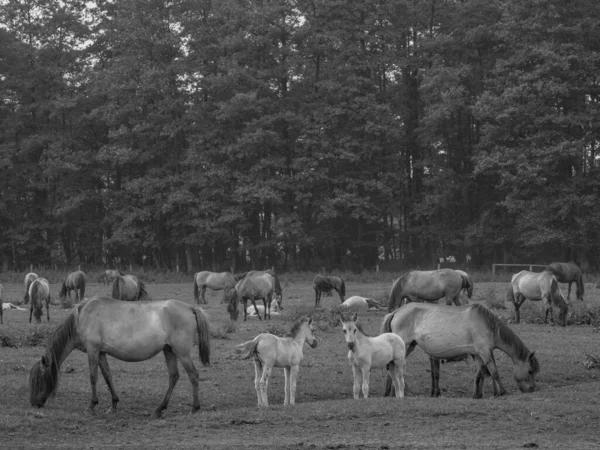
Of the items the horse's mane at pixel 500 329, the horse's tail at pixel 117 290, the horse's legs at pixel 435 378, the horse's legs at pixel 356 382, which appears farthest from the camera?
the horse's tail at pixel 117 290

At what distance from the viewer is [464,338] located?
16.6 meters

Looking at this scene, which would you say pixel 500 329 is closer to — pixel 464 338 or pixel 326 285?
pixel 464 338

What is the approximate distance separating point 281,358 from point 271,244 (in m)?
41.0

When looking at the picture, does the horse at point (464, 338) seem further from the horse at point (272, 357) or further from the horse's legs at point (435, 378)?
the horse at point (272, 357)

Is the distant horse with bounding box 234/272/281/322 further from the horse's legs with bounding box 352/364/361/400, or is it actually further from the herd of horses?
the horse's legs with bounding box 352/364/361/400

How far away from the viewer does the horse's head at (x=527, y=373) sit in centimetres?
1717

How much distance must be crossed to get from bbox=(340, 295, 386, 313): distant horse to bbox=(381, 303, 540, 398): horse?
44.0ft

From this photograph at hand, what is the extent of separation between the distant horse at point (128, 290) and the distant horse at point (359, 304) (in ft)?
21.9

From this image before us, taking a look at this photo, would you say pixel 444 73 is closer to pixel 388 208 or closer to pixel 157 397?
pixel 388 208

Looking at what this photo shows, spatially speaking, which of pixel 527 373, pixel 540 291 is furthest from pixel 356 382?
pixel 540 291

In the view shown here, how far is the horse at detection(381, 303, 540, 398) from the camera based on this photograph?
16.6m

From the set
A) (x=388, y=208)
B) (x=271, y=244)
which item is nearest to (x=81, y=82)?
(x=271, y=244)

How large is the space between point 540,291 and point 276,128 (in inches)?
1260

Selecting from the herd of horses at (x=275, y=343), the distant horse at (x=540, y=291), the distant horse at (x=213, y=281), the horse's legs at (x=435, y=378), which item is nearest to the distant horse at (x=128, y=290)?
the distant horse at (x=213, y=281)
